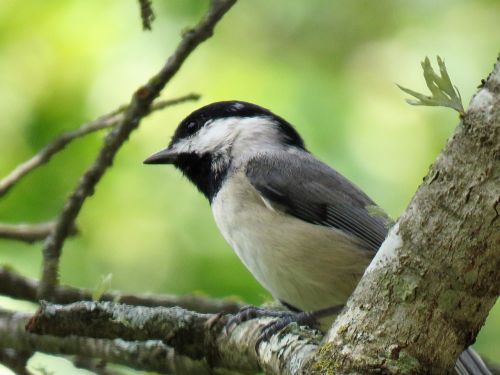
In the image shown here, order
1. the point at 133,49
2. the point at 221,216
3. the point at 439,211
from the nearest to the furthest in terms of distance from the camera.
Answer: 1. the point at 439,211
2. the point at 221,216
3. the point at 133,49

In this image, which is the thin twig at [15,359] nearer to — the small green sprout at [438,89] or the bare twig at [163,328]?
the bare twig at [163,328]

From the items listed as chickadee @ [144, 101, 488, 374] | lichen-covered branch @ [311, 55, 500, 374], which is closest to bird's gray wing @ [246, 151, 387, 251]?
chickadee @ [144, 101, 488, 374]

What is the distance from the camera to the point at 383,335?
1834mm

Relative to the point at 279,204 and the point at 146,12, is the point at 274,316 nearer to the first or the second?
the point at 279,204

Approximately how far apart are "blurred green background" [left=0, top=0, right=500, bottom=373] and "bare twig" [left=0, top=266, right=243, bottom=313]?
638 mm

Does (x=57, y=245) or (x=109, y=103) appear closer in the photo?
(x=57, y=245)

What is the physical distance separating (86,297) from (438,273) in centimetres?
194

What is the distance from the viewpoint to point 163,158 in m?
3.97

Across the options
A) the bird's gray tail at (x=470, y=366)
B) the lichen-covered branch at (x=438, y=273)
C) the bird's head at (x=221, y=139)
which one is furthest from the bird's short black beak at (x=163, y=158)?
the lichen-covered branch at (x=438, y=273)

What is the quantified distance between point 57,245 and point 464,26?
8.91ft

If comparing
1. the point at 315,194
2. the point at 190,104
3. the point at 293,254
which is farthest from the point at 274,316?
the point at 190,104

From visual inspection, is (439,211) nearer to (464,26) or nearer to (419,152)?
(419,152)

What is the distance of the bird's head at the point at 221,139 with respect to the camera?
12.7 ft

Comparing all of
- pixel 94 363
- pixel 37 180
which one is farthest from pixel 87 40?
pixel 94 363
